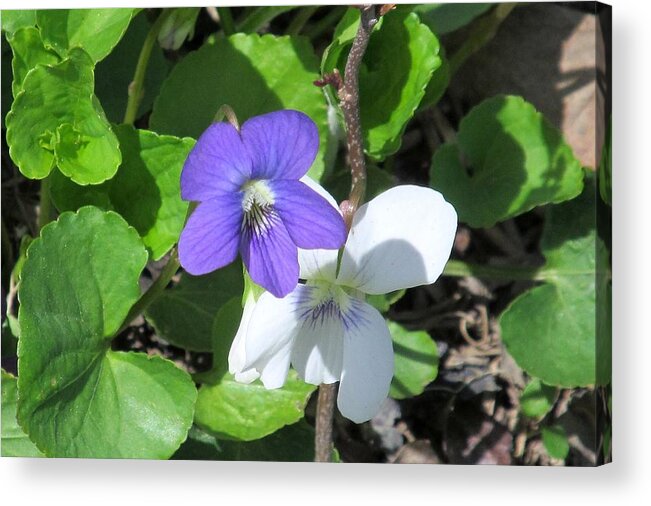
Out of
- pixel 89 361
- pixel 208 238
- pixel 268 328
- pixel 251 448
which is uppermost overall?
pixel 208 238

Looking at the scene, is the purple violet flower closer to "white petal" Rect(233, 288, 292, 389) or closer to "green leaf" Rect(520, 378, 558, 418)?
"white petal" Rect(233, 288, 292, 389)

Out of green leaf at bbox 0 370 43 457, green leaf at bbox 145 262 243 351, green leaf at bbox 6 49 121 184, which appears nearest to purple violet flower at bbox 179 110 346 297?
green leaf at bbox 6 49 121 184

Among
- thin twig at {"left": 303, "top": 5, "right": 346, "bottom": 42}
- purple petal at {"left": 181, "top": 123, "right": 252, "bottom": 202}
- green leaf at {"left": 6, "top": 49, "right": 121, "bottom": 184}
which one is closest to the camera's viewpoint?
purple petal at {"left": 181, "top": 123, "right": 252, "bottom": 202}

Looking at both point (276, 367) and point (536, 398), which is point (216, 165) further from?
point (536, 398)

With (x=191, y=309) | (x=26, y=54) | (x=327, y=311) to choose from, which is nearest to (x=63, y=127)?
(x=26, y=54)

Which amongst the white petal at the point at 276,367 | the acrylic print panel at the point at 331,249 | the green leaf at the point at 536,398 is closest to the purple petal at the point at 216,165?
the acrylic print panel at the point at 331,249

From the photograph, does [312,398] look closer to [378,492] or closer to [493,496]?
[378,492]

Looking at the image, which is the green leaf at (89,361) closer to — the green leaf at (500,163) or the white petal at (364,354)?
the white petal at (364,354)
